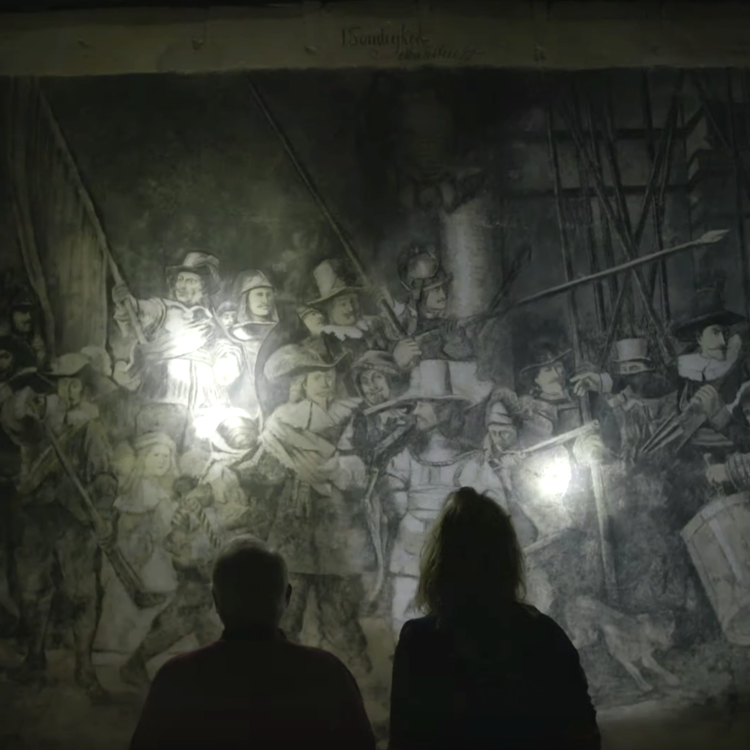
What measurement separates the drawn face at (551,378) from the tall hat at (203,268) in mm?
2231

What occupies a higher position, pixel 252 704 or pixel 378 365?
pixel 378 365

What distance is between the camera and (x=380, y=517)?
6.26m

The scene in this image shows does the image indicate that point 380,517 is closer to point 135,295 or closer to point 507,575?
point 135,295

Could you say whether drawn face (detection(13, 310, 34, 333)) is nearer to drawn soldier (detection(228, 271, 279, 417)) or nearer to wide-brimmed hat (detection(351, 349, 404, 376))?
drawn soldier (detection(228, 271, 279, 417))

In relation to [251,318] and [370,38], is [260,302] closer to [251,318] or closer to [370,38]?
[251,318]

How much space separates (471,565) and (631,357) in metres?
3.81

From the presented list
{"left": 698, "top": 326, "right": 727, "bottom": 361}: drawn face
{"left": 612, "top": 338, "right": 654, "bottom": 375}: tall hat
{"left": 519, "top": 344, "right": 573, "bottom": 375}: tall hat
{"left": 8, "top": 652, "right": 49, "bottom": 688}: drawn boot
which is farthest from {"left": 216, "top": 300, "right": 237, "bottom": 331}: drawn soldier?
{"left": 698, "top": 326, "right": 727, "bottom": 361}: drawn face

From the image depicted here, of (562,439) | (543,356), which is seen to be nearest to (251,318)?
(543,356)

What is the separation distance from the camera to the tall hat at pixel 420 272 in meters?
6.58

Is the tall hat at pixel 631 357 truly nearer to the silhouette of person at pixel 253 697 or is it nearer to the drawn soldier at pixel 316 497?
the drawn soldier at pixel 316 497

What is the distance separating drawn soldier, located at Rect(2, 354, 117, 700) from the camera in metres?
6.08

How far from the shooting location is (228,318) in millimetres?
6527

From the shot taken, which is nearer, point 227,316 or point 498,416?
point 498,416

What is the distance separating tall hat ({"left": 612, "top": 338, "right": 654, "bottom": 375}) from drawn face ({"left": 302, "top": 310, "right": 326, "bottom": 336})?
196 cm
